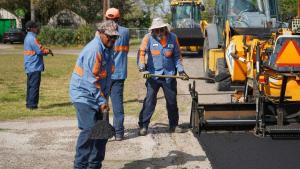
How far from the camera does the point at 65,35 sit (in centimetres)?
4559

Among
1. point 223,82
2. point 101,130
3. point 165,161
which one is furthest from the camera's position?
point 223,82

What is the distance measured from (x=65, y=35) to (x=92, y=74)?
3986 cm

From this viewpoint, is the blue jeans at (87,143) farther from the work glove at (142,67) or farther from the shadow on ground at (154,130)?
the work glove at (142,67)

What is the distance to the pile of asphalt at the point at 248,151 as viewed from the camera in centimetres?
770

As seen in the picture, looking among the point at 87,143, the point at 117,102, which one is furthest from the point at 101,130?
the point at 117,102

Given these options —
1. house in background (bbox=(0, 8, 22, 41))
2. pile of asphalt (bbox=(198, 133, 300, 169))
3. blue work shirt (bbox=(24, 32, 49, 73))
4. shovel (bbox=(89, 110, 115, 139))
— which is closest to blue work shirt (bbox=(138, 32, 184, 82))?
pile of asphalt (bbox=(198, 133, 300, 169))

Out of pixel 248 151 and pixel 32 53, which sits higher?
pixel 32 53

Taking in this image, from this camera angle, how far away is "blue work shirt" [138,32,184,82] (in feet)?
30.5

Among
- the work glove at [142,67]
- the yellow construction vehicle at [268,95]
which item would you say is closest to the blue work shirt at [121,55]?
the work glove at [142,67]

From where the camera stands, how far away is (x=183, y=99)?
44.6 ft

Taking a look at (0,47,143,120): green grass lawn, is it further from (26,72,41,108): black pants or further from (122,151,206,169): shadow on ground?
(122,151,206,169): shadow on ground

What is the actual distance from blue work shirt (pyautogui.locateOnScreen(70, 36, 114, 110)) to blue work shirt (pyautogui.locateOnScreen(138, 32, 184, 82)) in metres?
2.75

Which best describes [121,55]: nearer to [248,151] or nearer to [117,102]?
[117,102]

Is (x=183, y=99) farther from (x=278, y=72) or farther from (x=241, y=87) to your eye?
(x=278, y=72)
